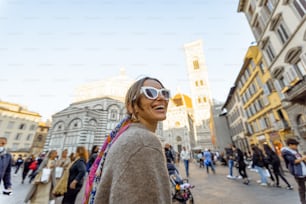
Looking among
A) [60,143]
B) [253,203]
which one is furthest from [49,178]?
[60,143]

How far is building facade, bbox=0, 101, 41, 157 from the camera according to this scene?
32531mm

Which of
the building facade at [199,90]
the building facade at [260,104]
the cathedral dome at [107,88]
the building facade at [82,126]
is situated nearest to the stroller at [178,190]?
the building facade at [260,104]

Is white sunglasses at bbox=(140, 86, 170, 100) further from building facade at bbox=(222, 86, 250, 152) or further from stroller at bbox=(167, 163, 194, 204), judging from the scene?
building facade at bbox=(222, 86, 250, 152)

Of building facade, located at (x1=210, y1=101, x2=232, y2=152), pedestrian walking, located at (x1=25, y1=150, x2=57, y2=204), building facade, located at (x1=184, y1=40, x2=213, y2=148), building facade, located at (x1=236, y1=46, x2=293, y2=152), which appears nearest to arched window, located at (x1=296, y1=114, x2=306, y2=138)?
building facade, located at (x1=236, y1=46, x2=293, y2=152)

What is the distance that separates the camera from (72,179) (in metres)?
3.78

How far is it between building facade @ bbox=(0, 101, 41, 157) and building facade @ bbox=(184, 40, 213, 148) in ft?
152

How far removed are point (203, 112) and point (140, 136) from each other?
1953 inches

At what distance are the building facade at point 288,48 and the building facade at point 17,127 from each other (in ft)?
157

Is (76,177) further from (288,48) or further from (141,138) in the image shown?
(288,48)

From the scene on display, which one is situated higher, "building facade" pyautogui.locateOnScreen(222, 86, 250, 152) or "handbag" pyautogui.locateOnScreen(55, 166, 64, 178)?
"building facade" pyautogui.locateOnScreen(222, 86, 250, 152)

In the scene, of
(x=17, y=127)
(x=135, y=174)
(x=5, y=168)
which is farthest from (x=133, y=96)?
(x=17, y=127)

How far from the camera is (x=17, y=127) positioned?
34500 millimetres

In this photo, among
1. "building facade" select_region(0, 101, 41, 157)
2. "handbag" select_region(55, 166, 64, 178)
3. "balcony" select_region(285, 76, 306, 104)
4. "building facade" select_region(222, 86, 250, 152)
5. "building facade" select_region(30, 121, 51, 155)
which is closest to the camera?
"handbag" select_region(55, 166, 64, 178)

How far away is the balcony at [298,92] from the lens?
9555mm
